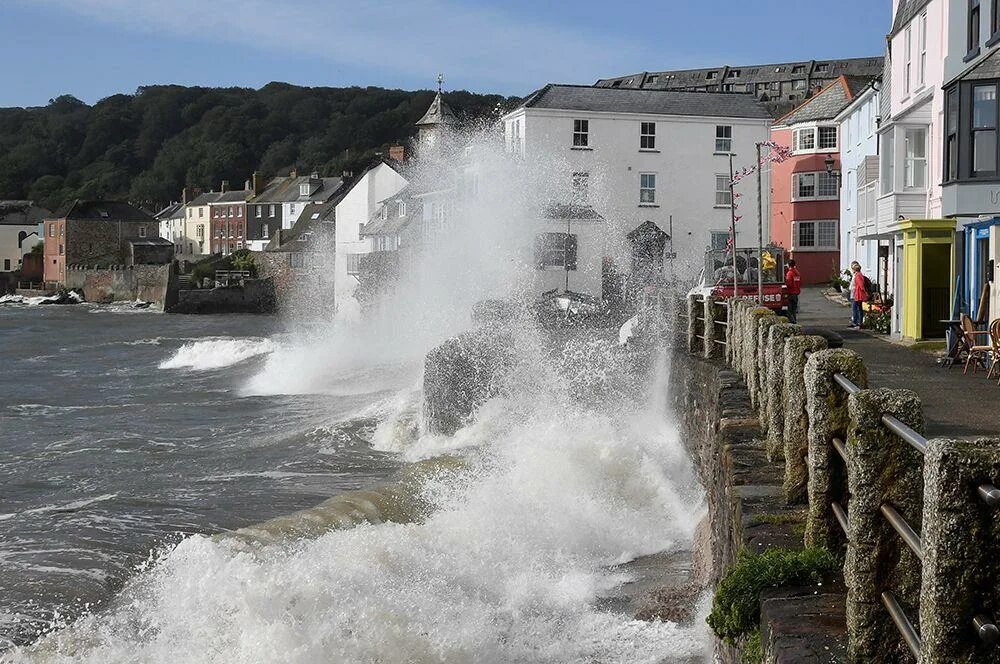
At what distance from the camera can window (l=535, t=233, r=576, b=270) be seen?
43938mm

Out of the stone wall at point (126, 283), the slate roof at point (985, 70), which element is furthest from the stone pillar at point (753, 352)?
the stone wall at point (126, 283)

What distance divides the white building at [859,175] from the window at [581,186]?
11.4m

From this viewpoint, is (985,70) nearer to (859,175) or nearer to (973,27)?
(973,27)

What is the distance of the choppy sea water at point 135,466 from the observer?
11.5 meters

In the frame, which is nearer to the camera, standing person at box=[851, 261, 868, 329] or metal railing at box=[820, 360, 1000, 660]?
metal railing at box=[820, 360, 1000, 660]

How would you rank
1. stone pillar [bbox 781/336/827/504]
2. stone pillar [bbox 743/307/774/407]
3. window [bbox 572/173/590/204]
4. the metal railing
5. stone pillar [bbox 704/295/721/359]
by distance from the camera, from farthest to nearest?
1. window [bbox 572/173/590/204]
2. stone pillar [bbox 704/295/721/359]
3. stone pillar [bbox 743/307/774/407]
4. stone pillar [bbox 781/336/827/504]
5. the metal railing

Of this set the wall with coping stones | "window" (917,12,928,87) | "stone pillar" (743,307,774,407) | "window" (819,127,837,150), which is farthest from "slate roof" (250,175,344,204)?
the wall with coping stones

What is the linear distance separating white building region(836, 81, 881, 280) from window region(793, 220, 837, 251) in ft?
13.2

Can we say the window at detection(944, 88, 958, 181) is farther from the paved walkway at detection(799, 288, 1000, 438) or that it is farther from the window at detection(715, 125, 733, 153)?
the window at detection(715, 125, 733, 153)

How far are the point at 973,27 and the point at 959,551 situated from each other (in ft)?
72.8

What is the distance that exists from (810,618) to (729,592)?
2.19ft

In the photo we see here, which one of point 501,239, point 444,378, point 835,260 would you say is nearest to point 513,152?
point 501,239

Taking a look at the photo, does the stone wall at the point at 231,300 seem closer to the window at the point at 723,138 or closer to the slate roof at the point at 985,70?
the window at the point at 723,138

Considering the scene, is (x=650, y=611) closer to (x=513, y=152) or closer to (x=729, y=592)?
(x=729, y=592)
